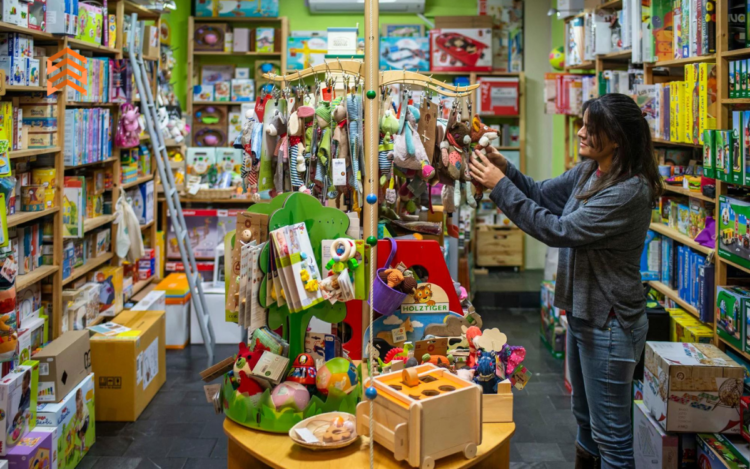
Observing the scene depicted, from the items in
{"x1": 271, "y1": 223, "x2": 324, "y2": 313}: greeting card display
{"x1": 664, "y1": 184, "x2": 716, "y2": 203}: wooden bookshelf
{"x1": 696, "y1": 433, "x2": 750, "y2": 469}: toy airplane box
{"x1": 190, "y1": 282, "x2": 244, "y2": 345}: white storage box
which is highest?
{"x1": 664, "y1": 184, "x2": 716, "y2": 203}: wooden bookshelf

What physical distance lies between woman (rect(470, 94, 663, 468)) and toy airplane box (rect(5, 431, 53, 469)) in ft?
6.63

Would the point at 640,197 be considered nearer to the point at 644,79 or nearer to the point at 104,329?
the point at 644,79

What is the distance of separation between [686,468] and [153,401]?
8.92 ft

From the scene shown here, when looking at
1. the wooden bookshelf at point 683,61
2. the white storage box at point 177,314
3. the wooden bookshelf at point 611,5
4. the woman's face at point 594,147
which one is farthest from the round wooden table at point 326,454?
the wooden bookshelf at point 611,5

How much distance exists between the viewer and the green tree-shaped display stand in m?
2.07

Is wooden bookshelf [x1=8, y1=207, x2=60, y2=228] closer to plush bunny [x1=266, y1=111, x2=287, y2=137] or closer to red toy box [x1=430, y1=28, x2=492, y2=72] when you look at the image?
plush bunny [x1=266, y1=111, x2=287, y2=137]

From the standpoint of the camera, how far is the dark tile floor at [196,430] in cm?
342

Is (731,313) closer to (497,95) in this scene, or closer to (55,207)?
(55,207)

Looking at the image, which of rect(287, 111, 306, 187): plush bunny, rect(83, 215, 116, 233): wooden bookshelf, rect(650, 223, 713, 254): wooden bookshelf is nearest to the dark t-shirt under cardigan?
rect(287, 111, 306, 187): plush bunny

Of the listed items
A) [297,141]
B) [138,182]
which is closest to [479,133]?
[297,141]

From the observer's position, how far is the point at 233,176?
19.4 ft

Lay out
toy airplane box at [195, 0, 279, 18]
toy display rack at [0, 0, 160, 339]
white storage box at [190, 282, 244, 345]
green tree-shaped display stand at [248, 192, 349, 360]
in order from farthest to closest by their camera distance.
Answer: toy airplane box at [195, 0, 279, 18] → white storage box at [190, 282, 244, 345] → toy display rack at [0, 0, 160, 339] → green tree-shaped display stand at [248, 192, 349, 360]

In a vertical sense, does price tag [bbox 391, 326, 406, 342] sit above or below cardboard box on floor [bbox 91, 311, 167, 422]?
above

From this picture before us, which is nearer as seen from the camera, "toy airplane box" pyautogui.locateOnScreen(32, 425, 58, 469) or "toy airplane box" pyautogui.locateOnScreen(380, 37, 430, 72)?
"toy airplane box" pyautogui.locateOnScreen(32, 425, 58, 469)
